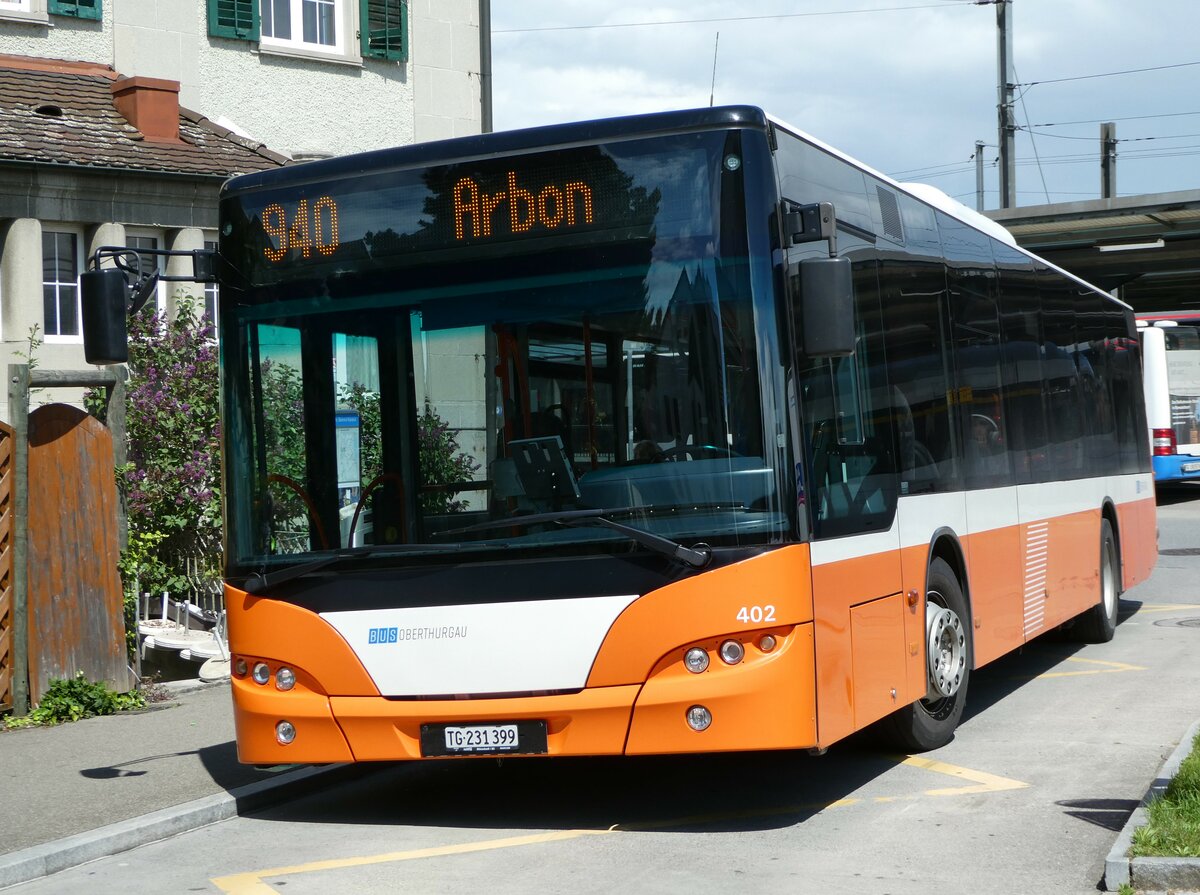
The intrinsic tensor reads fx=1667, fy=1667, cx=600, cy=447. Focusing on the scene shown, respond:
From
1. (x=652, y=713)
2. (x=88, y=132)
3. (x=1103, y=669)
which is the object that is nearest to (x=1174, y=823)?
(x=652, y=713)

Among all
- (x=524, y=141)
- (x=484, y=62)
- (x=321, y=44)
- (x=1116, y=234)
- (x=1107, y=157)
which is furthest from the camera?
(x=1107, y=157)

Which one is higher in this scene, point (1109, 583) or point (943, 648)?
point (943, 648)

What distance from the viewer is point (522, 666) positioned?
686cm

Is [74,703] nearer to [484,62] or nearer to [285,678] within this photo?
[285,678]

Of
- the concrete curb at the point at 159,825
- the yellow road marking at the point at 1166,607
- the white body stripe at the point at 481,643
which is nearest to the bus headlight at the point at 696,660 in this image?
the white body stripe at the point at 481,643

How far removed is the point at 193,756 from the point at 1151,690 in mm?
5978

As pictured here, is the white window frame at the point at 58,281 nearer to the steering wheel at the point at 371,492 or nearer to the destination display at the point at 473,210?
the destination display at the point at 473,210

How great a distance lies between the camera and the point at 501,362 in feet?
23.0

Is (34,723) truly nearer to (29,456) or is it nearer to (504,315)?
(29,456)

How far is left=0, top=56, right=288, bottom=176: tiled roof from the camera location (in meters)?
18.8

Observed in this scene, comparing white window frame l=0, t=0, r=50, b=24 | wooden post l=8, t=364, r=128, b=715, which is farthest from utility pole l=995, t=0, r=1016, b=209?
wooden post l=8, t=364, r=128, b=715

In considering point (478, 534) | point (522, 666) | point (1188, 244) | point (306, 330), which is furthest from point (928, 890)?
point (1188, 244)

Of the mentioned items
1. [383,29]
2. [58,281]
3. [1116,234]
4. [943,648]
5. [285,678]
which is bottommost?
[943,648]

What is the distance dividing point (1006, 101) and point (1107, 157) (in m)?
16.9
